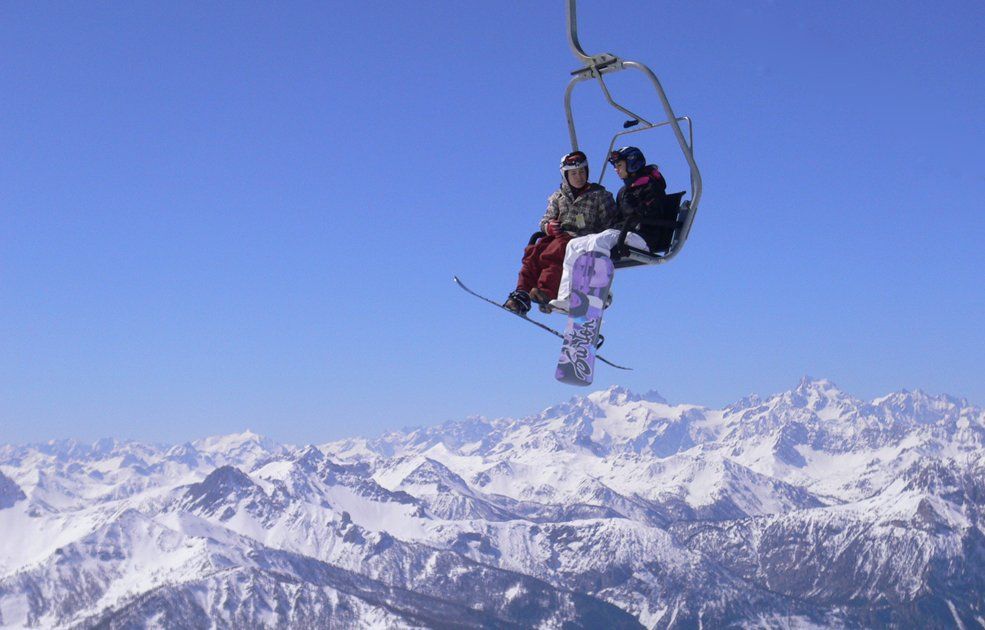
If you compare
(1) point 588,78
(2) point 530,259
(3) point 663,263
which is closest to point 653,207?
(3) point 663,263

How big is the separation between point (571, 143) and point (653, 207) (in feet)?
4.20

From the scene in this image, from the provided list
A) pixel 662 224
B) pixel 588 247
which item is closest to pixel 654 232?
pixel 662 224

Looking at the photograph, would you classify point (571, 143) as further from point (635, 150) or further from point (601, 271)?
point (601, 271)

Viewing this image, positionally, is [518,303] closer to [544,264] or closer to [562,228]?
[544,264]

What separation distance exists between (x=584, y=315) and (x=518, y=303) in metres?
1.13

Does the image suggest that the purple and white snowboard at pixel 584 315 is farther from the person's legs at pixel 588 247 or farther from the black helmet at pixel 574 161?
the black helmet at pixel 574 161

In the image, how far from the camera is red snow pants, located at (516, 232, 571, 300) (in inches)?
480

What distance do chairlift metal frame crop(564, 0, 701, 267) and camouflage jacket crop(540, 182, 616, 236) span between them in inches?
9.7

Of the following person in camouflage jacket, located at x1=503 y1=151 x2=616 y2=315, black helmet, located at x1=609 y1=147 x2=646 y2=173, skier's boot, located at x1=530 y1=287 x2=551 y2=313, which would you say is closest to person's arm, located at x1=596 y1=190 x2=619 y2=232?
person in camouflage jacket, located at x1=503 y1=151 x2=616 y2=315

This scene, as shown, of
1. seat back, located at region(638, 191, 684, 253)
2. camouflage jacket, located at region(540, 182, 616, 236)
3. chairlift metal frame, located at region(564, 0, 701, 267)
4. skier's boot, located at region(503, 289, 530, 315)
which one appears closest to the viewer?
chairlift metal frame, located at region(564, 0, 701, 267)

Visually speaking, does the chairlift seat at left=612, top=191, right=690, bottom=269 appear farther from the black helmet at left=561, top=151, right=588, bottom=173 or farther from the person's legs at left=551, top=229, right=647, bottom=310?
the black helmet at left=561, top=151, right=588, bottom=173

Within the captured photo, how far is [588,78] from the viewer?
9.66 m

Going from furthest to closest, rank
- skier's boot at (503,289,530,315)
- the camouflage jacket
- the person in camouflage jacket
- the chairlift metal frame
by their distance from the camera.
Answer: the camouflage jacket
the person in camouflage jacket
skier's boot at (503,289,530,315)
the chairlift metal frame

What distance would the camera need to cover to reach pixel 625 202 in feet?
39.6
